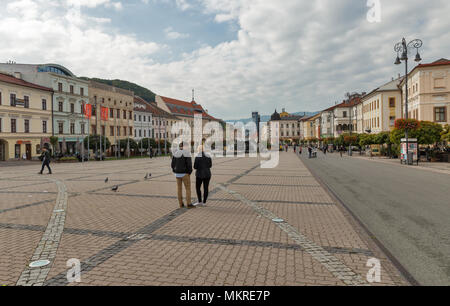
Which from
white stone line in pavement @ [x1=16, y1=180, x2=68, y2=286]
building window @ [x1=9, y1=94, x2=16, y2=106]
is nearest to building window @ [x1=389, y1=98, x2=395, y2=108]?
white stone line in pavement @ [x1=16, y1=180, x2=68, y2=286]

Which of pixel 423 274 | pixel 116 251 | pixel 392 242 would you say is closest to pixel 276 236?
pixel 392 242

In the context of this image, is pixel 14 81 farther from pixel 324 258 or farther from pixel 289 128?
pixel 289 128

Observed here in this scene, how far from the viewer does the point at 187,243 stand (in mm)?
5430

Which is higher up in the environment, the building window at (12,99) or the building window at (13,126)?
the building window at (12,99)

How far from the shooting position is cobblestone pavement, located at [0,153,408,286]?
4023mm

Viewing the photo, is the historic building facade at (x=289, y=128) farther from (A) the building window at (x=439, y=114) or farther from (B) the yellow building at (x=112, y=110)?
(A) the building window at (x=439, y=114)

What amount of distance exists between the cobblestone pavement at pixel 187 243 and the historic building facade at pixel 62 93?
39.8 m

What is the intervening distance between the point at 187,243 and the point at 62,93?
49153 millimetres

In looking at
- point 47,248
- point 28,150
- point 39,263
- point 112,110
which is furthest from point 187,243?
point 112,110

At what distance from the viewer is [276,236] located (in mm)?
5820

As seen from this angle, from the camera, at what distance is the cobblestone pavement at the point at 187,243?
402cm

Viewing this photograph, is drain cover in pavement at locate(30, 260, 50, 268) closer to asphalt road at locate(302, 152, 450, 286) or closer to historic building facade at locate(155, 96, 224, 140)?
asphalt road at locate(302, 152, 450, 286)

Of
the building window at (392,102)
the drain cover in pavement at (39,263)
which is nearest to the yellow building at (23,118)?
the drain cover in pavement at (39,263)

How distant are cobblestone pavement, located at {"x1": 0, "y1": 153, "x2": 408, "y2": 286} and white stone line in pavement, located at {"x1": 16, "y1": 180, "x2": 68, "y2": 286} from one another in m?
0.02
